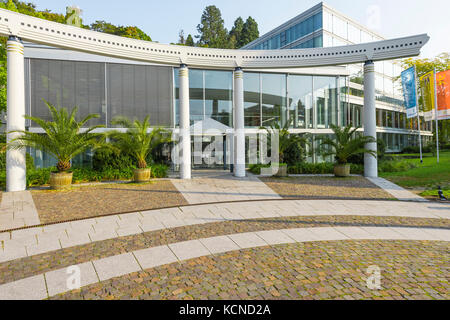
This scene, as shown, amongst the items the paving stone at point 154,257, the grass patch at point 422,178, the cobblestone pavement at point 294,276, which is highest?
the grass patch at point 422,178

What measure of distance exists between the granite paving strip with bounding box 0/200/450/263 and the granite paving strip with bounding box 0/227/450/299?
49.5 inches

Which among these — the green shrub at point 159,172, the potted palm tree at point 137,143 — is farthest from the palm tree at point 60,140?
the green shrub at point 159,172

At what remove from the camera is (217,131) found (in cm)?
1838

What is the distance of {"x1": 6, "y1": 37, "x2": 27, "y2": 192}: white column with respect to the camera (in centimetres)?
1076

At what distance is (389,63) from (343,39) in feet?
32.6

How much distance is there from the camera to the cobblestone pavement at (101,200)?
768 cm

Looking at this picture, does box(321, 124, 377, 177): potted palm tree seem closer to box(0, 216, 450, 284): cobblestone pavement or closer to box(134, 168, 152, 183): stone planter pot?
box(0, 216, 450, 284): cobblestone pavement

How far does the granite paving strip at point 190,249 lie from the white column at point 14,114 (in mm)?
8866

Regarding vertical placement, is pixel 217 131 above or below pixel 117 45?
below

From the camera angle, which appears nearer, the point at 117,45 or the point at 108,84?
the point at 117,45

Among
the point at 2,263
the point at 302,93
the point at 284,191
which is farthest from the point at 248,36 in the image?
the point at 2,263

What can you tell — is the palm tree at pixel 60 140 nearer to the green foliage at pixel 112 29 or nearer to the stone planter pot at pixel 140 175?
the stone planter pot at pixel 140 175
